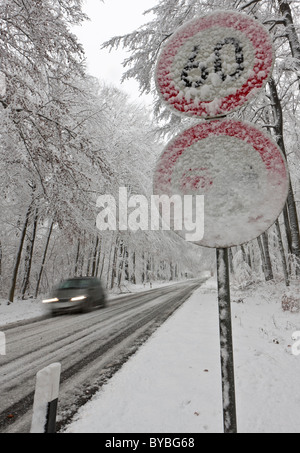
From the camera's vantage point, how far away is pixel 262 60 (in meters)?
1.36

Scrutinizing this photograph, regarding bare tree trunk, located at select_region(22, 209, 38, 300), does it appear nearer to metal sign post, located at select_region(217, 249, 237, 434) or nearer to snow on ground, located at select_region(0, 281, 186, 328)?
snow on ground, located at select_region(0, 281, 186, 328)

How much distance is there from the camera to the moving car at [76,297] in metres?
10.3

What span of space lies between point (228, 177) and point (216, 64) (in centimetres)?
64

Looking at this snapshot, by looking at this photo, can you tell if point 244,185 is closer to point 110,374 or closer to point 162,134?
point 110,374

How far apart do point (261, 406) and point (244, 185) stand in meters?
2.92

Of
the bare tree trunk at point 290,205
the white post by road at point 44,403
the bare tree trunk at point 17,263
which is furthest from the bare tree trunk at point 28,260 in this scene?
the white post by road at point 44,403

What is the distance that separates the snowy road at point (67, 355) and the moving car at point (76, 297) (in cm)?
113

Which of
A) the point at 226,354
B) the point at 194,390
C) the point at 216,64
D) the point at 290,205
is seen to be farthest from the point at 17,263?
the point at 216,64

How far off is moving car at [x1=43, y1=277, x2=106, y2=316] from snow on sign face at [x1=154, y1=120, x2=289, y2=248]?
33.2ft

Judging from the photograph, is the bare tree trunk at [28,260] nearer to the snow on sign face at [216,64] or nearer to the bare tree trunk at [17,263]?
the bare tree trunk at [17,263]

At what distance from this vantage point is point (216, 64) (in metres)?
1.41

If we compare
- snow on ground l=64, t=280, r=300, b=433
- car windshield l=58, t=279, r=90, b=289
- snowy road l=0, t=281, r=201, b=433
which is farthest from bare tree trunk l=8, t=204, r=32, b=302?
snow on ground l=64, t=280, r=300, b=433

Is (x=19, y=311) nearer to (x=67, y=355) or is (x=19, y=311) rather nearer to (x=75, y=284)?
(x=75, y=284)
